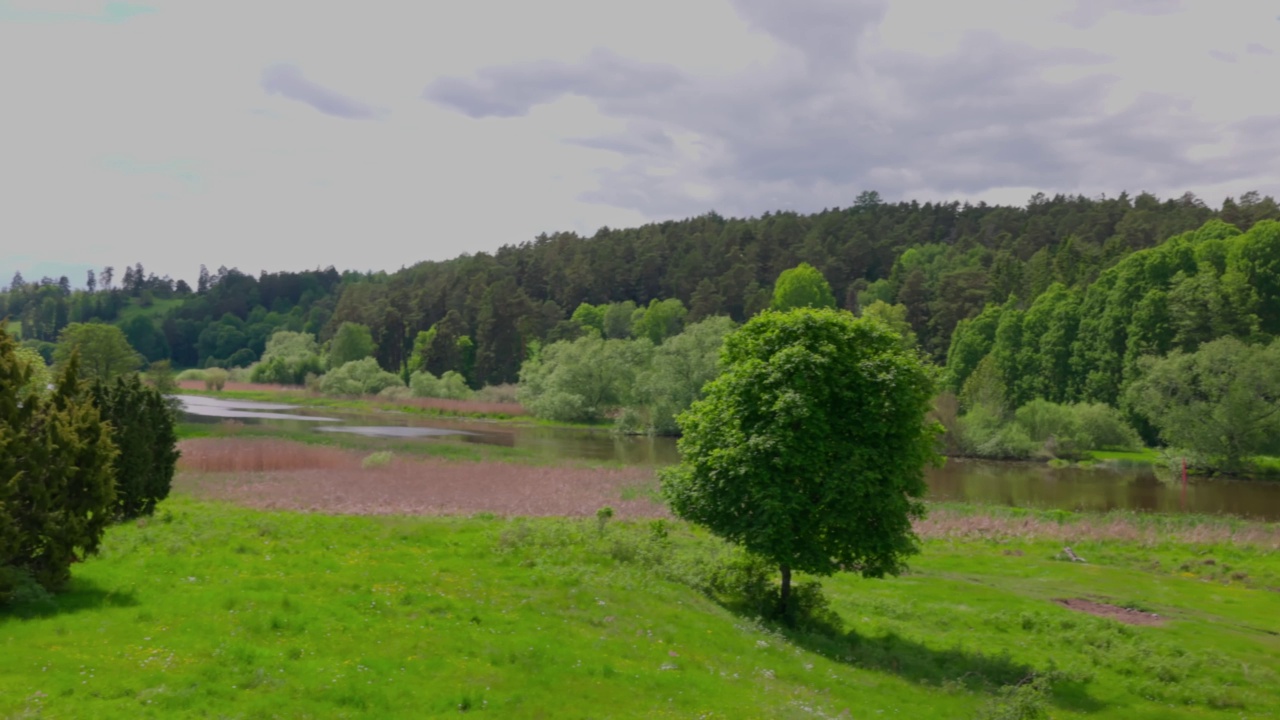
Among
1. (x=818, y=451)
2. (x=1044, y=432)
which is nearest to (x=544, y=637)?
(x=818, y=451)

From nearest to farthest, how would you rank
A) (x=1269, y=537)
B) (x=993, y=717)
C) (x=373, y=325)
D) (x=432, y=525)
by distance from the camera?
(x=993, y=717) < (x=432, y=525) < (x=1269, y=537) < (x=373, y=325)

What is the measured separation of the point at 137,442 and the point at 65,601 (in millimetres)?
10976

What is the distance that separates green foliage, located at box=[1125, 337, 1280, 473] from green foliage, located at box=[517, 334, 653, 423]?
56.1 metres

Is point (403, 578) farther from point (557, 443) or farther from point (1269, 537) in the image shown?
point (557, 443)

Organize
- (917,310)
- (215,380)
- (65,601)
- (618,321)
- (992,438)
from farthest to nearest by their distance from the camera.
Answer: (618,321) < (215,380) < (917,310) < (992,438) < (65,601)

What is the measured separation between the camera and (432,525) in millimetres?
28547

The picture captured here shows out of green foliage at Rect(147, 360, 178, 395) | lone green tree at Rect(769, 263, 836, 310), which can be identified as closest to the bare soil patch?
green foliage at Rect(147, 360, 178, 395)

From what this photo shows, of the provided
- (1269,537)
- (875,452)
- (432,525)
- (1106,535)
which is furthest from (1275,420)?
(432,525)

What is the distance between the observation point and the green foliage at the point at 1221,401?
68250 millimetres

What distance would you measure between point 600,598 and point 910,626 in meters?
8.91

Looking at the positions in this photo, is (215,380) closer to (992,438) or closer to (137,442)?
(992,438)

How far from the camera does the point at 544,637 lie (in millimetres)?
16859

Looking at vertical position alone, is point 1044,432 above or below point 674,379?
below

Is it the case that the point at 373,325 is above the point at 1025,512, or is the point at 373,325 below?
above
